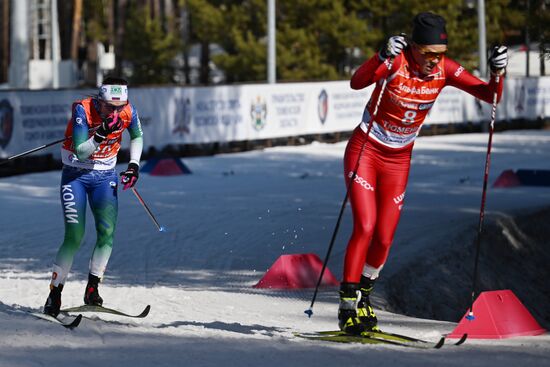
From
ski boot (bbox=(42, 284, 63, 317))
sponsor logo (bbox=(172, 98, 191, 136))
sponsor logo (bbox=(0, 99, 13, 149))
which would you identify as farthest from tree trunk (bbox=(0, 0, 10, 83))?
ski boot (bbox=(42, 284, 63, 317))

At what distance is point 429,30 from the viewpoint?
8.79 m

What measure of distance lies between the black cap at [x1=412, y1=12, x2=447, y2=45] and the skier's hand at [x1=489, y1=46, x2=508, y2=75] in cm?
38

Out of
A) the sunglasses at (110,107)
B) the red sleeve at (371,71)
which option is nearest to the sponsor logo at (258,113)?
the sunglasses at (110,107)

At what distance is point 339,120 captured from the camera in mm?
32719

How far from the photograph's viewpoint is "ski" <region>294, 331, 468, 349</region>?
28.5 feet

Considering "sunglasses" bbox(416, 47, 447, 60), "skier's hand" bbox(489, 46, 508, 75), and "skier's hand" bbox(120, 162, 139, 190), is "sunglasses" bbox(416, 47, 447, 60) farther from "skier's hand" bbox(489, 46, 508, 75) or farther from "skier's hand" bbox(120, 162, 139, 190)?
"skier's hand" bbox(120, 162, 139, 190)

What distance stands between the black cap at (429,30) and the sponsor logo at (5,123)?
48.8 feet

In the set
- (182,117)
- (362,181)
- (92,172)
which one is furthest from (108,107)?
(182,117)

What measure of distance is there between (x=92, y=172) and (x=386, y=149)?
7.20 feet

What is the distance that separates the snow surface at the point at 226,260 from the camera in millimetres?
8281

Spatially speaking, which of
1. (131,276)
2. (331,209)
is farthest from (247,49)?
(131,276)

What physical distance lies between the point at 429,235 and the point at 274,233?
189cm

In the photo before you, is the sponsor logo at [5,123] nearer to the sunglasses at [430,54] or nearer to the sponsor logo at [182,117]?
the sponsor logo at [182,117]

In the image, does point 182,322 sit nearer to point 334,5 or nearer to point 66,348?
point 66,348
